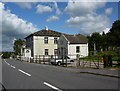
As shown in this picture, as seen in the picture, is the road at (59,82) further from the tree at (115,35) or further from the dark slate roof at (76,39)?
the tree at (115,35)

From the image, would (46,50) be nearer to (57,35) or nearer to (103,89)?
(57,35)

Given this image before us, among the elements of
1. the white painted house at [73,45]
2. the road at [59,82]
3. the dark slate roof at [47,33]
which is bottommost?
the road at [59,82]

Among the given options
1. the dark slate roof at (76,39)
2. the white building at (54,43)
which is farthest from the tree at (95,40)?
the dark slate roof at (76,39)

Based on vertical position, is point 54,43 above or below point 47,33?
below

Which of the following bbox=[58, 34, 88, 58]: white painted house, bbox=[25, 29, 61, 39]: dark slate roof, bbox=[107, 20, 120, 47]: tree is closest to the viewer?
bbox=[58, 34, 88, 58]: white painted house

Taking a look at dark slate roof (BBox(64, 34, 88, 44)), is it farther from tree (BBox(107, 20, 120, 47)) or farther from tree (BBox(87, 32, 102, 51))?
tree (BBox(87, 32, 102, 51))

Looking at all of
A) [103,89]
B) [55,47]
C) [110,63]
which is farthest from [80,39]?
[103,89]

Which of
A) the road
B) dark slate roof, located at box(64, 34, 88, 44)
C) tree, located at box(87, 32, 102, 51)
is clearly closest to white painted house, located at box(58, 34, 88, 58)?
dark slate roof, located at box(64, 34, 88, 44)

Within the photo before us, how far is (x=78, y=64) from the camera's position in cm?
3438

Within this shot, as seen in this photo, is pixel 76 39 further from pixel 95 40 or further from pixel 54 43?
pixel 95 40

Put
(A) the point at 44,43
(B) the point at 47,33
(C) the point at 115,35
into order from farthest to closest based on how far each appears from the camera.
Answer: (C) the point at 115,35, (B) the point at 47,33, (A) the point at 44,43

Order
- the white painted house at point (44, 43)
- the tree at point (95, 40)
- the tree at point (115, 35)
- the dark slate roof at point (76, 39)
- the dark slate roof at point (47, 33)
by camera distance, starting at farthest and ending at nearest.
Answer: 1. the tree at point (95, 40)
2. the tree at point (115, 35)
3. the dark slate roof at point (47, 33)
4. the white painted house at point (44, 43)
5. the dark slate roof at point (76, 39)

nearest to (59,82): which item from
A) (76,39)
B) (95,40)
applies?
(76,39)

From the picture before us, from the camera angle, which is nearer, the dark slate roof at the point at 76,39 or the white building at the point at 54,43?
the dark slate roof at the point at 76,39
